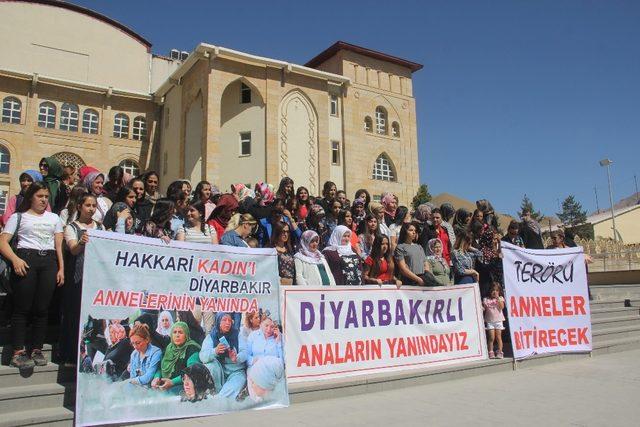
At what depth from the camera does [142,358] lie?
4.50 metres

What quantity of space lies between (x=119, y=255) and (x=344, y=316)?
8.95 ft

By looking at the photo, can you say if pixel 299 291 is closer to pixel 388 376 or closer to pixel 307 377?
pixel 307 377

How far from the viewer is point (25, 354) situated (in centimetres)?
458

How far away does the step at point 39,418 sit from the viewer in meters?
3.92

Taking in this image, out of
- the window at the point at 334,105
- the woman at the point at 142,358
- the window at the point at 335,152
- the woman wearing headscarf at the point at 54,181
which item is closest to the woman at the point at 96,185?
the woman wearing headscarf at the point at 54,181

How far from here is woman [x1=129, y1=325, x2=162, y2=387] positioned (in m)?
4.43

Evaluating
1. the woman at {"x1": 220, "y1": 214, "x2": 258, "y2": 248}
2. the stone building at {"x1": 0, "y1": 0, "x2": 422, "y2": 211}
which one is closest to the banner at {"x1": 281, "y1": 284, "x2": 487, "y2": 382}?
the woman at {"x1": 220, "y1": 214, "x2": 258, "y2": 248}

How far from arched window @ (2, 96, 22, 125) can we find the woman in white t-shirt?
2954 cm

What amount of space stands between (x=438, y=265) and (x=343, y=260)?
163 centimetres

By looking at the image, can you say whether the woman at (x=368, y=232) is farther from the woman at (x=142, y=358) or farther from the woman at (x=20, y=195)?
the woman at (x=20, y=195)

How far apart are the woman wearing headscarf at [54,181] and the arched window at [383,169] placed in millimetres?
27621

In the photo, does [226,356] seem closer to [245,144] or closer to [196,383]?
[196,383]

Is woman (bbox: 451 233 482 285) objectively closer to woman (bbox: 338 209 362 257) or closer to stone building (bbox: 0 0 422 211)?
woman (bbox: 338 209 362 257)

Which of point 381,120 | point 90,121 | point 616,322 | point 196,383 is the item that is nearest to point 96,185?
point 196,383
